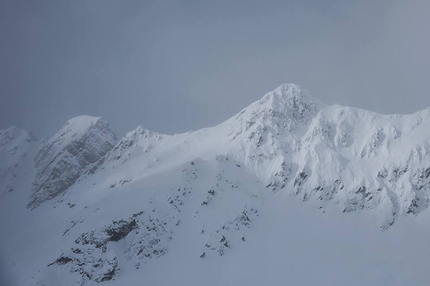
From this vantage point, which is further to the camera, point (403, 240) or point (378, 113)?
point (378, 113)

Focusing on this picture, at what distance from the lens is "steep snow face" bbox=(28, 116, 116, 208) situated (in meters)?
162

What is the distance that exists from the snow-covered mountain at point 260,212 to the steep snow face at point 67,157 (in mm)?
13198

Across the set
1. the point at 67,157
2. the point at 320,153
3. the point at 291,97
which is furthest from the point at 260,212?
the point at 67,157

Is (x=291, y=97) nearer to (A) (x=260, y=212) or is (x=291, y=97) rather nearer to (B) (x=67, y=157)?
(A) (x=260, y=212)

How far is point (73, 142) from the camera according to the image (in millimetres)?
183000

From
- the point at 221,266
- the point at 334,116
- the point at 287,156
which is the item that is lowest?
the point at 221,266

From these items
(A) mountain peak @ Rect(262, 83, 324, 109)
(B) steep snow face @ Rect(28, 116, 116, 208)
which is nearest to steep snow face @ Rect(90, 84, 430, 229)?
(A) mountain peak @ Rect(262, 83, 324, 109)

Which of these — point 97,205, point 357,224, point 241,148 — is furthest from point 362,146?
point 97,205

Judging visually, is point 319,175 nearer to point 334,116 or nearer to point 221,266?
point 334,116

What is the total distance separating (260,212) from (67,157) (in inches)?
4557

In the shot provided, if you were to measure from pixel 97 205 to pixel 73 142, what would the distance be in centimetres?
9308

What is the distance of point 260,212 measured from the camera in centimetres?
9994

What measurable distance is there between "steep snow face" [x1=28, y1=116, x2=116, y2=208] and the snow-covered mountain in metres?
13.2

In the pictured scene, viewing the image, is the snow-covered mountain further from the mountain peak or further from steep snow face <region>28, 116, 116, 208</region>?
steep snow face <region>28, 116, 116, 208</region>
